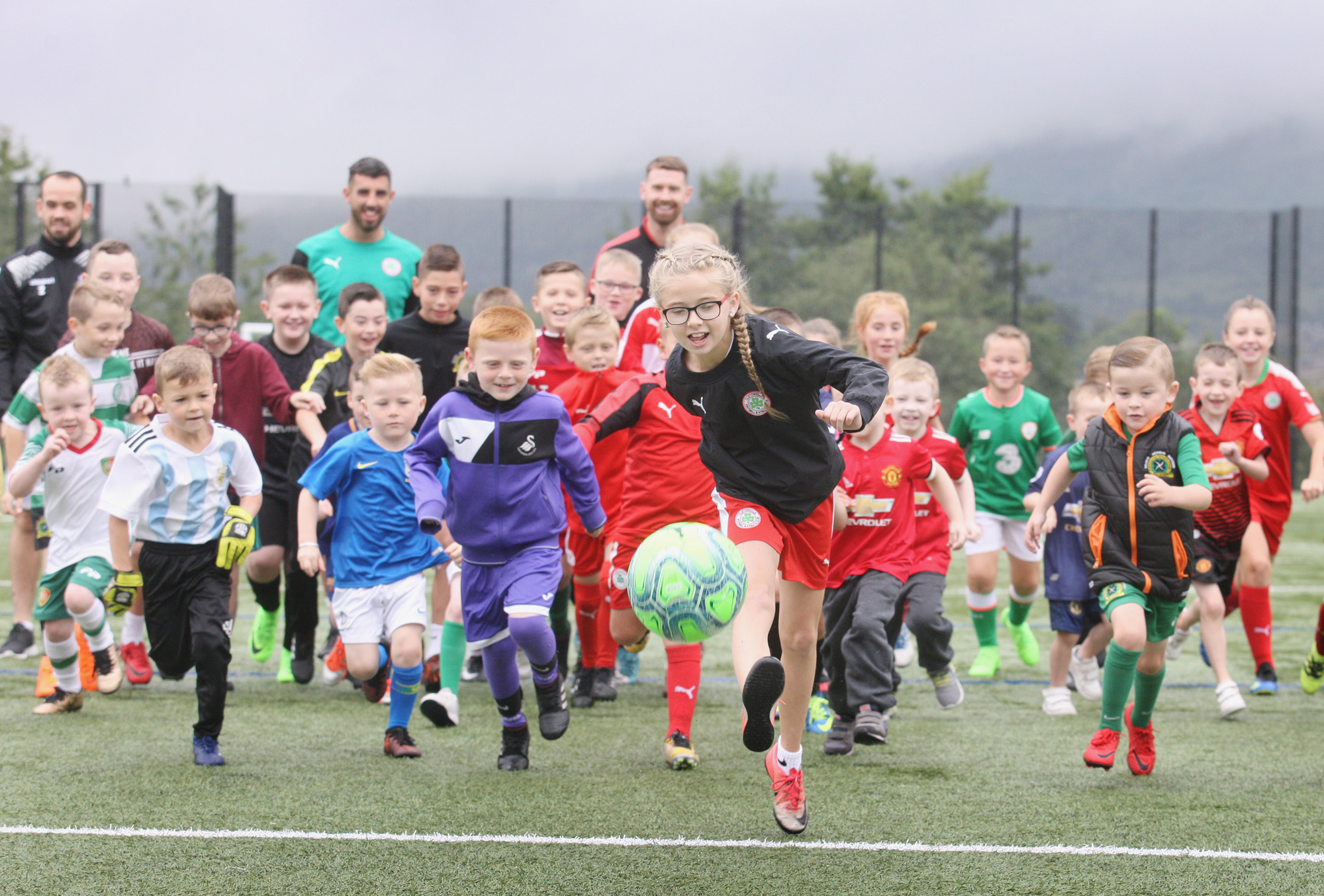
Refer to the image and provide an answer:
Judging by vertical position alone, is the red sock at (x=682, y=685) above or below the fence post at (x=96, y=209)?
below

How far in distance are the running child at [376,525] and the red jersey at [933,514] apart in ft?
7.39

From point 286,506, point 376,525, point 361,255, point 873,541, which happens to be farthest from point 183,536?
point 361,255

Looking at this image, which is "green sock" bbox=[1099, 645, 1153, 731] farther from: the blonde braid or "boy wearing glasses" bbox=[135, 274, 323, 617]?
"boy wearing glasses" bbox=[135, 274, 323, 617]

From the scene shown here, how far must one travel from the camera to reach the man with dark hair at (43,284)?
7.28 metres

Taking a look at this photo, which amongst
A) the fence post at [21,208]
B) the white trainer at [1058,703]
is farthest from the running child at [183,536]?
the fence post at [21,208]

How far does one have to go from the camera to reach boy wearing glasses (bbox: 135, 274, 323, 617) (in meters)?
6.29

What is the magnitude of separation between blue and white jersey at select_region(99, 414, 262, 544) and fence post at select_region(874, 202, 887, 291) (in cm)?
1686

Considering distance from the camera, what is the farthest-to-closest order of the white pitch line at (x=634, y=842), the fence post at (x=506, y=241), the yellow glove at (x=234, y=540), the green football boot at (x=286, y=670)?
the fence post at (x=506, y=241) → the green football boot at (x=286, y=670) → the yellow glove at (x=234, y=540) → the white pitch line at (x=634, y=842)

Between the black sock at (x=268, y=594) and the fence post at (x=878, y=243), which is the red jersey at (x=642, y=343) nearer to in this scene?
the black sock at (x=268, y=594)

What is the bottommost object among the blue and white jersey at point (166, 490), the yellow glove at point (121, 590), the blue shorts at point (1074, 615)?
the blue shorts at point (1074, 615)

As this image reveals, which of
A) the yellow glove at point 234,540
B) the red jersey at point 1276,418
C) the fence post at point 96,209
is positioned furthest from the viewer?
the fence post at point 96,209

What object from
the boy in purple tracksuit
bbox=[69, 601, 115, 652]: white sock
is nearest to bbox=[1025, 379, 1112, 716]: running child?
the boy in purple tracksuit

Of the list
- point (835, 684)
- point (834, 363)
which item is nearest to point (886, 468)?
point (835, 684)

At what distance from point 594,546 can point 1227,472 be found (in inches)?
131
